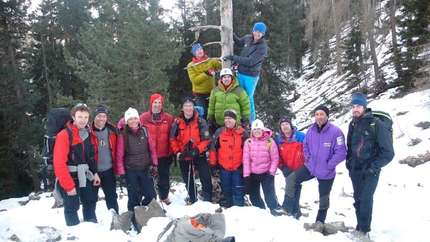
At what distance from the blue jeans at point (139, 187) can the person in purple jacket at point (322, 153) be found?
2.73 meters

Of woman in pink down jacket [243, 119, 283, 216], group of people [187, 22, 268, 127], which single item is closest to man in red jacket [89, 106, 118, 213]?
group of people [187, 22, 268, 127]

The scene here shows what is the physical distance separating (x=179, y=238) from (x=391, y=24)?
16.9 m

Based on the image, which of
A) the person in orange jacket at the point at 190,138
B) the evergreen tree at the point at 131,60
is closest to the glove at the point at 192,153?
the person in orange jacket at the point at 190,138

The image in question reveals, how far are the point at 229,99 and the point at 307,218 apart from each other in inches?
119

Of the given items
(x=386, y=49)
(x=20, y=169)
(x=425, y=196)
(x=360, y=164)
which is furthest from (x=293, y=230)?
(x=20, y=169)

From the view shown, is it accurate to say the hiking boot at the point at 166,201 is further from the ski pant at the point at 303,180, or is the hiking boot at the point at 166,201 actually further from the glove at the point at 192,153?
the ski pant at the point at 303,180

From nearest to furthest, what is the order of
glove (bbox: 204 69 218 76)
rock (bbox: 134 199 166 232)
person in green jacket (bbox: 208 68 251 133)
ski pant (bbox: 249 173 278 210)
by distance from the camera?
rock (bbox: 134 199 166 232) < ski pant (bbox: 249 173 278 210) < person in green jacket (bbox: 208 68 251 133) < glove (bbox: 204 69 218 76)

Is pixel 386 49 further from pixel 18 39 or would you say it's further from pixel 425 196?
pixel 18 39

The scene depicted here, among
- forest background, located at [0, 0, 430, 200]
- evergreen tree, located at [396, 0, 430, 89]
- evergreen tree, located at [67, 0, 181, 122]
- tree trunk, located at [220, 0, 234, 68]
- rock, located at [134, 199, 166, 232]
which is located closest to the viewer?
rock, located at [134, 199, 166, 232]

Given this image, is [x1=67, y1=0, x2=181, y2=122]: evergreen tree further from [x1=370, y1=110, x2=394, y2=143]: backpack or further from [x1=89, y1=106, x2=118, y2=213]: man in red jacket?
[x1=370, y1=110, x2=394, y2=143]: backpack

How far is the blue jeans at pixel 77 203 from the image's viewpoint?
4.89 meters

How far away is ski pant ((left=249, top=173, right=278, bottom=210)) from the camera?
19.4 feet

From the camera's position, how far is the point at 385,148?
4684 mm

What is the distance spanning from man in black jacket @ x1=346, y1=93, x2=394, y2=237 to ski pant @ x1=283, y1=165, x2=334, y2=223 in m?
0.49
